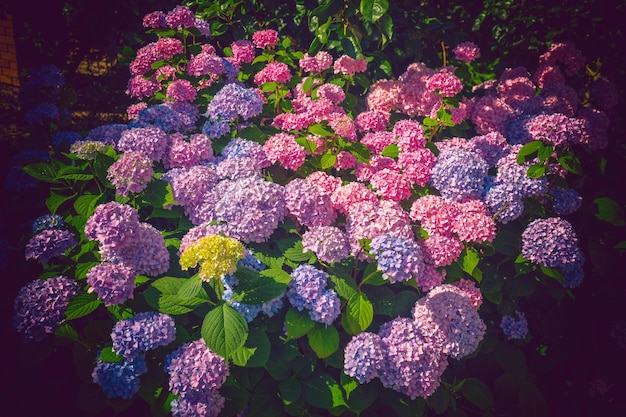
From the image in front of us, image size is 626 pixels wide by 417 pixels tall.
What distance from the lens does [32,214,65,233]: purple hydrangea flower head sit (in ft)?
6.89

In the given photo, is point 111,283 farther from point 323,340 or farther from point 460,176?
point 460,176

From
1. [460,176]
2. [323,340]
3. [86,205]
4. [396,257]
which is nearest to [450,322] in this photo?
[396,257]

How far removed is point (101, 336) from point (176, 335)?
13.0 inches

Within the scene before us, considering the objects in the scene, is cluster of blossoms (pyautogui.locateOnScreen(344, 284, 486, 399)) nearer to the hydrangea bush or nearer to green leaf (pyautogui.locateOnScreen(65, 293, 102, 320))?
the hydrangea bush

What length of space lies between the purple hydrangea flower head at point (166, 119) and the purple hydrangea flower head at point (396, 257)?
1691mm

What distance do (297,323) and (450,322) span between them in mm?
757

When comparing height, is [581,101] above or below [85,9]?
A: below

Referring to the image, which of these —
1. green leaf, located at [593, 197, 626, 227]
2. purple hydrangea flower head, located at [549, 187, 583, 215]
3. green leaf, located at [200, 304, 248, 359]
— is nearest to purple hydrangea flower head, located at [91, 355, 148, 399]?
green leaf, located at [200, 304, 248, 359]

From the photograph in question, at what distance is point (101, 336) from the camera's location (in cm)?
176

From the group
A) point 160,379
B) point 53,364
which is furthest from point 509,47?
point 53,364

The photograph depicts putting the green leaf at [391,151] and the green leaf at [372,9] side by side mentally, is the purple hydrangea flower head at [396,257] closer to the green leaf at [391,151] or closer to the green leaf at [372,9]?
the green leaf at [391,151]

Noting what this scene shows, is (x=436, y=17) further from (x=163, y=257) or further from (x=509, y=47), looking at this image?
(x=163, y=257)

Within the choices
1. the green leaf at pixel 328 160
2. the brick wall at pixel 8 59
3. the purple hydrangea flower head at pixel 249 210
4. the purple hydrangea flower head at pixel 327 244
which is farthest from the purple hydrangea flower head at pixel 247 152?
the brick wall at pixel 8 59

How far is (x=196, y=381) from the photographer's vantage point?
5.20 ft
